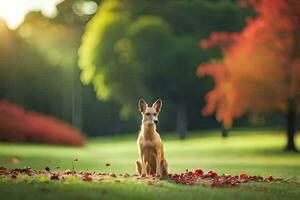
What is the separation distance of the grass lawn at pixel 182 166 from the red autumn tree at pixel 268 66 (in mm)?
2582

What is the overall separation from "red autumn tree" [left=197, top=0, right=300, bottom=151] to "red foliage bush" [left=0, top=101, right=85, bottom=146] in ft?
38.1

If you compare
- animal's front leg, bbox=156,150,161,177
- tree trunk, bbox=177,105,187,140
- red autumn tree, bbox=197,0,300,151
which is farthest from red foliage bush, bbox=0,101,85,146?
animal's front leg, bbox=156,150,161,177

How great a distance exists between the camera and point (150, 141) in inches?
671

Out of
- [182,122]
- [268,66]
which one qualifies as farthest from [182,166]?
Answer: [182,122]

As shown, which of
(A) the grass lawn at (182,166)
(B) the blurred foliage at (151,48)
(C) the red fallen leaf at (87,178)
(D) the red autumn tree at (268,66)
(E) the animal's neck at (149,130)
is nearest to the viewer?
(A) the grass lawn at (182,166)

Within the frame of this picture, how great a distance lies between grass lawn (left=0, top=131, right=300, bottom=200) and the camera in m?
14.9

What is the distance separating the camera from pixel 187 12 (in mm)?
56375

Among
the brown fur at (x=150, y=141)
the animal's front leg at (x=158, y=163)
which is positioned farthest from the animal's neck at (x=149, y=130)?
the animal's front leg at (x=158, y=163)

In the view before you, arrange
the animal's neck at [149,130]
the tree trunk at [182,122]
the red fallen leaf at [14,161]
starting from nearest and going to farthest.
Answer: the animal's neck at [149,130]
the red fallen leaf at [14,161]
the tree trunk at [182,122]

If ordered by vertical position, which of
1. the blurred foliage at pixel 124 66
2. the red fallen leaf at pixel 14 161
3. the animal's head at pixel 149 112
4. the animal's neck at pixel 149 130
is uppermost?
the blurred foliage at pixel 124 66

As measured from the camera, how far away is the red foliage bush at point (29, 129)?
4428 centimetres

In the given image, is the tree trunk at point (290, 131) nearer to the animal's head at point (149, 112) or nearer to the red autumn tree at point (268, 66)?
the red autumn tree at point (268, 66)

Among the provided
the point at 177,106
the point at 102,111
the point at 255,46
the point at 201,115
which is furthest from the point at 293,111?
the point at 102,111

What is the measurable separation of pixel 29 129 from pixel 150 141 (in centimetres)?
2943
